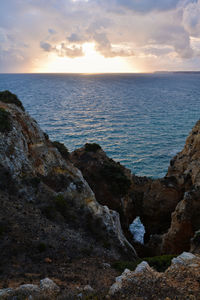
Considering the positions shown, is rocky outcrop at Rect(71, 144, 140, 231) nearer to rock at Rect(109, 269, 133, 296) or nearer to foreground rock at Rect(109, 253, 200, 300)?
foreground rock at Rect(109, 253, 200, 300)

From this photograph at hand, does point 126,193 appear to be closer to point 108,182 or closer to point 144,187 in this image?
point 108,182

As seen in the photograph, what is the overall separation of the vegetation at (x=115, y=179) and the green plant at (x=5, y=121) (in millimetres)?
17697

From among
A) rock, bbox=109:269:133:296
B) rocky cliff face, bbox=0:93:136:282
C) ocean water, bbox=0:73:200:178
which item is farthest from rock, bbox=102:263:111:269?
ocean water, bbox=0:73:200:178

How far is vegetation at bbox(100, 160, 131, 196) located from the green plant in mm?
17697

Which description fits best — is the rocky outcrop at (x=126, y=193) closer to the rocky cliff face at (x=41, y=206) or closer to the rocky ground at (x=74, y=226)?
the rocky ground at (x=74, y=226)

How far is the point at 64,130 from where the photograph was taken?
76.8 m

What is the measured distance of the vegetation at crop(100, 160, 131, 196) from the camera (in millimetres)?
35644

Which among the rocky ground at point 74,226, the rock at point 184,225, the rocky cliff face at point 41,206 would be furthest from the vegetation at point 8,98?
the rock at point 184,225

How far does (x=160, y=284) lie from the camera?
11430 mm

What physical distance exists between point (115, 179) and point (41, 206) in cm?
1779

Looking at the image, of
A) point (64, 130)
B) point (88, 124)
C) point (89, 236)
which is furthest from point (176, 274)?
point (88, 124)

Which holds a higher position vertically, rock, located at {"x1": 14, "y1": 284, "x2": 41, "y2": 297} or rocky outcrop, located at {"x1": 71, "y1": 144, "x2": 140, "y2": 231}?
rock, located at {"x1": 14, "y1": 284, "x2": 41, "y2": 297}

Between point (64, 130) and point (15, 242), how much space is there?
63429 millimetres

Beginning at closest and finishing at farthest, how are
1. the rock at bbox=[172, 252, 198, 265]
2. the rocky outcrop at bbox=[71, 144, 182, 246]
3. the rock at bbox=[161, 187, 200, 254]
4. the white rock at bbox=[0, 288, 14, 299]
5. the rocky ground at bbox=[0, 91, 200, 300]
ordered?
1. the white rock at bbox=[0, 288, 14, 299]
2. the rocky ground at bbox=[0, 91, 200, 300]
3. the rock at bbox=[172, 252, 198, 265]
4. the rock at bbox=[161, 187, 200, 254]
5. the rocky outcrop at bbox=[71, 144, 182, 246]
